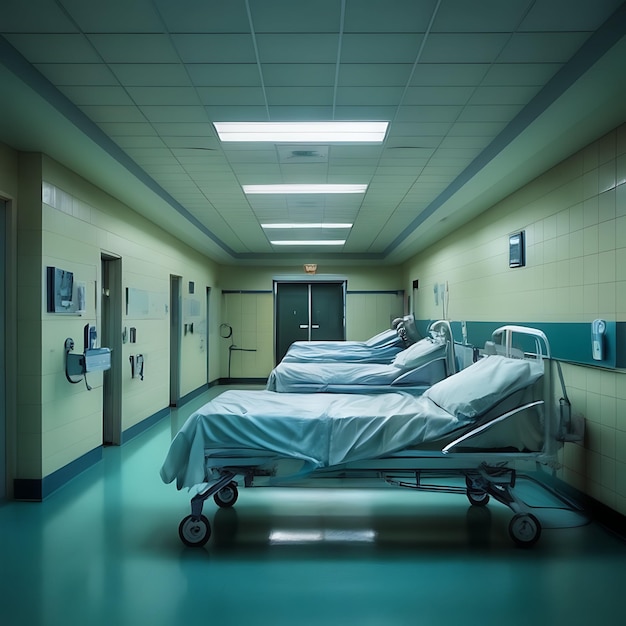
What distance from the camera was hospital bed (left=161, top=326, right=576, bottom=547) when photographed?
3154 millimetres

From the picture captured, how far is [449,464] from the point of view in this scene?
3242 millimetres

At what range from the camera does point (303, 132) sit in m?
4.16

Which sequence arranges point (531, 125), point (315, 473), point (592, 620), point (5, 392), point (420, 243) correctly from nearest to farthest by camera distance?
point (592, 620) → point (315, 473) → point (531, 125) → point (5, 392) → point (420, 243)

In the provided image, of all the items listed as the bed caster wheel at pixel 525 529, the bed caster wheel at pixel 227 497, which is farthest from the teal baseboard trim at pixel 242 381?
the bed caster wheel at pixel 525 529

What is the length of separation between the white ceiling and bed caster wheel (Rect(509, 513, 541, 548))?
2653 mm

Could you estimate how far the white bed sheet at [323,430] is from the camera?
124 inches

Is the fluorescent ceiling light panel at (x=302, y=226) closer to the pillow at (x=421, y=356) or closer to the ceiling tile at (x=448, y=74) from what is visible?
the pillow at (x=421, y=356)

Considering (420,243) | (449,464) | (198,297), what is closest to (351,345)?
(420,243)

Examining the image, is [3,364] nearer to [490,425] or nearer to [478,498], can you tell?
[490,425]

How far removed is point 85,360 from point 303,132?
2.80m

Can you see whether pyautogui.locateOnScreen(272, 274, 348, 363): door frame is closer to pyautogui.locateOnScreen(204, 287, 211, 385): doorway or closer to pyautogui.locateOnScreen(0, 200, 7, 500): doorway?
pyautogui.locateOnScreen(204, 287, 211, 385): doorway

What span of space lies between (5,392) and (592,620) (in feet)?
14.0

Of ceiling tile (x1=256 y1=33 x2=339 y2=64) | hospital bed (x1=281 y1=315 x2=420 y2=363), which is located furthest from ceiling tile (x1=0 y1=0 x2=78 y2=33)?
hospital bed (x1=281 y1=315 x2=420 y2=363)

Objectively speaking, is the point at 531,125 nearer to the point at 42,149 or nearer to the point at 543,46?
the point at 543,46
